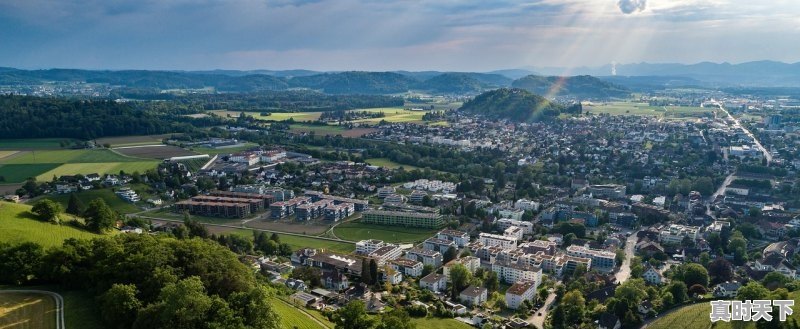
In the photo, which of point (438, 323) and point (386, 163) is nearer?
point (438, 323)

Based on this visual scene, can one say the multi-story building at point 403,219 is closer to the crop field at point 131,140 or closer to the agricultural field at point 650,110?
the crop field at point 131,140

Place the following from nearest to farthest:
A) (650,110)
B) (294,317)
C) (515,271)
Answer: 1. (294,317)
2. (515,271)
3. (650,110)

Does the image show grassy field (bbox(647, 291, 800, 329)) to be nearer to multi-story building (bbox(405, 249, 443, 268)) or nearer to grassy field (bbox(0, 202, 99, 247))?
multi-story building (bbox(405, 249, 443, 268))

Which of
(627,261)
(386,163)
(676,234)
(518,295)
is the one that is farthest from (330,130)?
(518,295)

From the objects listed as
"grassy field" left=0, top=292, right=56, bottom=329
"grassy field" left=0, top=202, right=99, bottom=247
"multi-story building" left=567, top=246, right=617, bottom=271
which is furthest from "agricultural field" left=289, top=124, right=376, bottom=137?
"grassy field" left=0, top=292, right=56, bottom=329

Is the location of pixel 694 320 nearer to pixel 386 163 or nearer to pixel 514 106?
pixel 386 163

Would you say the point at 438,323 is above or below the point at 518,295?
below

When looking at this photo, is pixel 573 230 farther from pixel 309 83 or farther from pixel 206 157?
pixel 309 83

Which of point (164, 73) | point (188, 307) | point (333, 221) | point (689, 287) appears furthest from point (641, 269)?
point (164, 73)
